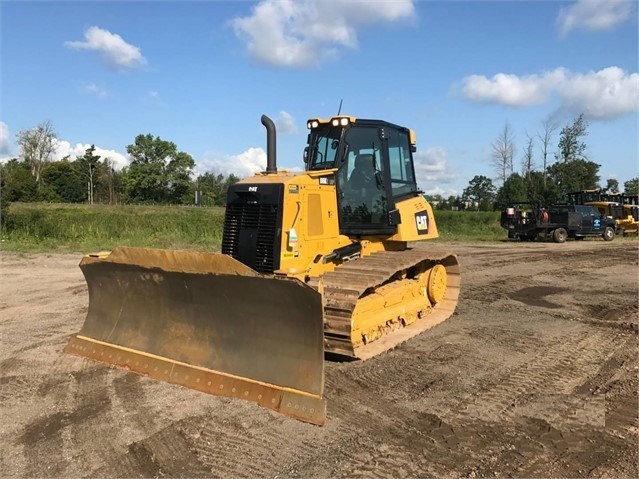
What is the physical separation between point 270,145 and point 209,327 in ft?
8.48

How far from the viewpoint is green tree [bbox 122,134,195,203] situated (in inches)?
3369

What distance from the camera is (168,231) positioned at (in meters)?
24.0

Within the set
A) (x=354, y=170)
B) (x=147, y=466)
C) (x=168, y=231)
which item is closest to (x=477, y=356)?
(x=354, y=170)

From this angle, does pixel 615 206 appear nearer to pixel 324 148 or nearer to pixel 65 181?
pixel 324 148

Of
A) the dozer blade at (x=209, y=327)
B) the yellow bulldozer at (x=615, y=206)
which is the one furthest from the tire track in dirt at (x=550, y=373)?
the yellow bulldozer at (x=615, y=206)

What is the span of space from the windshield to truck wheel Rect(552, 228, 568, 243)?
66.0 ft

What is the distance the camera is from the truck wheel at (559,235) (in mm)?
24219

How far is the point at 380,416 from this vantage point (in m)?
4.39

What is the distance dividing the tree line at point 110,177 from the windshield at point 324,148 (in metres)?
58.6

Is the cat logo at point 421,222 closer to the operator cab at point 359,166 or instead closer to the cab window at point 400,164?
the cab window at point 400,164

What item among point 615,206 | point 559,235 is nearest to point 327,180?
point 559,235

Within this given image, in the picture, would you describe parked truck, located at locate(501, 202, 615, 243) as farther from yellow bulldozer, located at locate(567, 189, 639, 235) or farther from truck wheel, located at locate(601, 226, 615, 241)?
yellow bulldozer, located at locate(567, 189, 639, 235)

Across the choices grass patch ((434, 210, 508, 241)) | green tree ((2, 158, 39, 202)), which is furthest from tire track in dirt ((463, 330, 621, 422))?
green tree ((2, 158, 39, 202))

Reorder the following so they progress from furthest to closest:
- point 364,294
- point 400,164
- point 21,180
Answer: point 21,180 → point 400,164 → point 364,294
